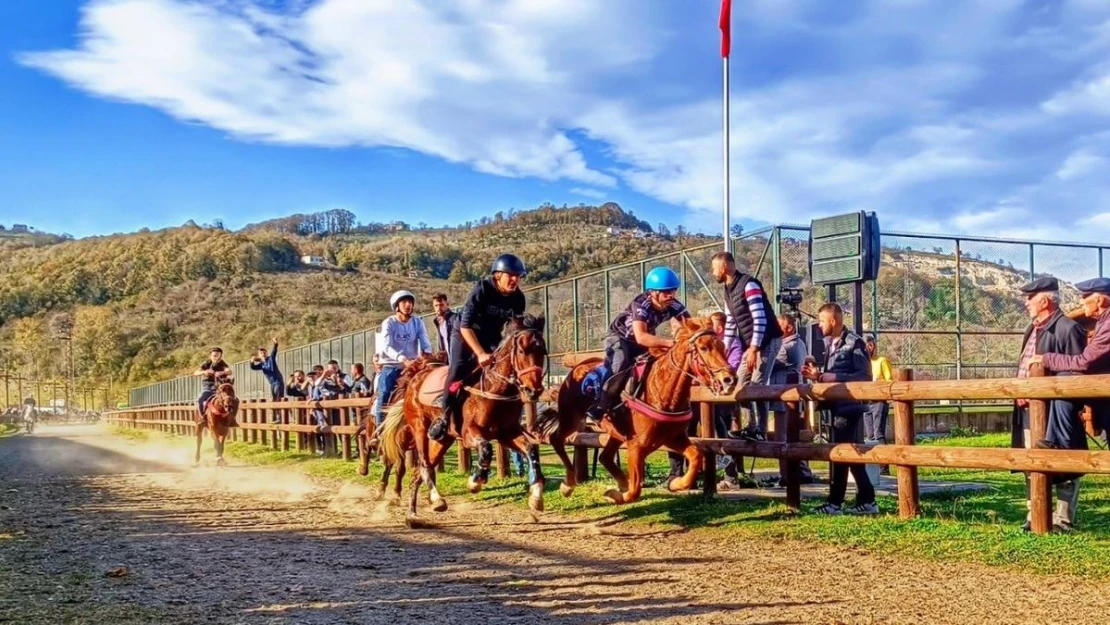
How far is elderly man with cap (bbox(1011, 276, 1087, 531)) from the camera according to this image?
7508mm

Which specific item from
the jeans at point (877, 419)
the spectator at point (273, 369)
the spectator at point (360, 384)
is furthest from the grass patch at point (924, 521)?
the spectator at point (273, 369)

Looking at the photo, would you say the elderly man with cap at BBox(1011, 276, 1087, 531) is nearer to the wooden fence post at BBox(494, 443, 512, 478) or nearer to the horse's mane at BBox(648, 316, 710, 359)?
the horse's mane at BBox(648, 316, 710, 359)

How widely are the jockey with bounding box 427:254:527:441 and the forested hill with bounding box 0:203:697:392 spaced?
5914 cm

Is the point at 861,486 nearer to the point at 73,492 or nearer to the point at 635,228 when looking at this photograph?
the point at 73,492

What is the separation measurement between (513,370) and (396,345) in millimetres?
4539

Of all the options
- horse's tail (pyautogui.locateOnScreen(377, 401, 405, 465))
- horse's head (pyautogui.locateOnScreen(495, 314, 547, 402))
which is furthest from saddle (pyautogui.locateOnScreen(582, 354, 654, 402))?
horse's tail (pyautogui.locateOnScreen(377, 401, 405, 465))

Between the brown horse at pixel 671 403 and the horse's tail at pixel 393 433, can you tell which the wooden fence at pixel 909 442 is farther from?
the horse's tail at pixel 393 433

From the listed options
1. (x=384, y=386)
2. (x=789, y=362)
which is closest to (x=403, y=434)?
(x=384, y=386)

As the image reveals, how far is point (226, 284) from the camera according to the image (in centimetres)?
12112

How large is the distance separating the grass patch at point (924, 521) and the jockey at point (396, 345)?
5.35 feet

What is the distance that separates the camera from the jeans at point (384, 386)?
1349 centimetres

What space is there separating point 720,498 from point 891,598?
4.10 m

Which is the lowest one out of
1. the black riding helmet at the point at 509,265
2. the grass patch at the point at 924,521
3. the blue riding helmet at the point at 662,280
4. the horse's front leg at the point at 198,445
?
the horse's front leg at the point at 198,445

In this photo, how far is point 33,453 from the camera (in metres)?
28.0
